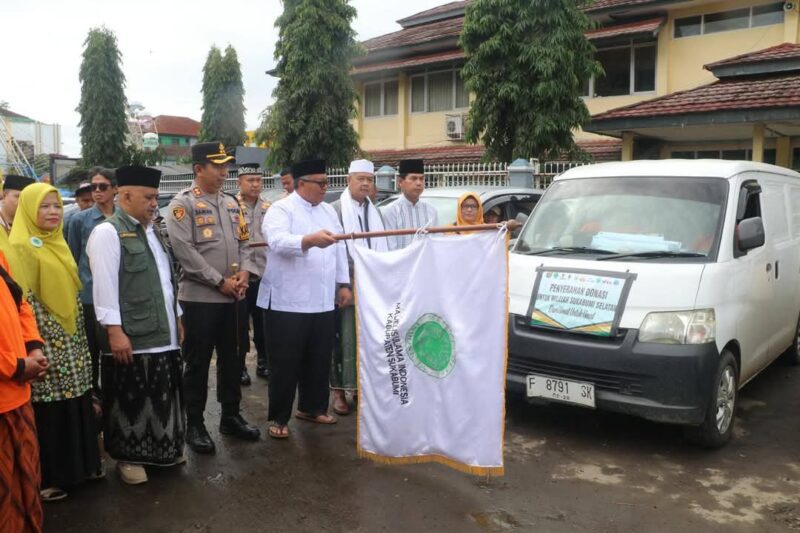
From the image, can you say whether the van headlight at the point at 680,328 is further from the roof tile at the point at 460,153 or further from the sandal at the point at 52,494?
the roof tile at the point at 460,153

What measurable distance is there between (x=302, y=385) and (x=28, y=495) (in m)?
2.23

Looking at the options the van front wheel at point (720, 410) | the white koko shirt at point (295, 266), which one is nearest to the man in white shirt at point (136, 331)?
the white koko shirt at point (295, 266)

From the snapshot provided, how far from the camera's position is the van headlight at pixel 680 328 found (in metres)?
4.35

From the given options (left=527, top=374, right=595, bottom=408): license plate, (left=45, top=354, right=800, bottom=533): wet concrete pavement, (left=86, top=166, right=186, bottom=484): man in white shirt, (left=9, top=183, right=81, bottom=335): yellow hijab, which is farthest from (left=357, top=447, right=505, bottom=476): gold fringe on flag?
(left=9, top=183, right=81, bottom=335): yellow hijab

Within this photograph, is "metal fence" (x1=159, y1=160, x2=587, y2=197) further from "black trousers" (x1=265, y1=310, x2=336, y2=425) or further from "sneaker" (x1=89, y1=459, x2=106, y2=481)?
"sneaker" (x1=89, y1=459, x2=106, y2=481)

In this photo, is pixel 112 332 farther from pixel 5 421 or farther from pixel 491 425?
pixel 491 425

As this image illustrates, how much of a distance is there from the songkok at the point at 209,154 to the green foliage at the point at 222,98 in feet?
95.2

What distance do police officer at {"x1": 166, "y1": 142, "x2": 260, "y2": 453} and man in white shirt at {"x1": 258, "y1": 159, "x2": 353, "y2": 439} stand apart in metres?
0.24

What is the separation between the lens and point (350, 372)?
536 cm

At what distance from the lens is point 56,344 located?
373 cm

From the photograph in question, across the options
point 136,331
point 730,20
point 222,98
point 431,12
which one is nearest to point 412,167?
point 136,331

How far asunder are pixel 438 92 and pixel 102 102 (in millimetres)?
16309

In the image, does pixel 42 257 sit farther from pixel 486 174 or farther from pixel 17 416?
pixel 486 174

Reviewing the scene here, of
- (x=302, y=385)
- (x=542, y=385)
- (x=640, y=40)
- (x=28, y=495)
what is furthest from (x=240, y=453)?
(x=640, y=40)
